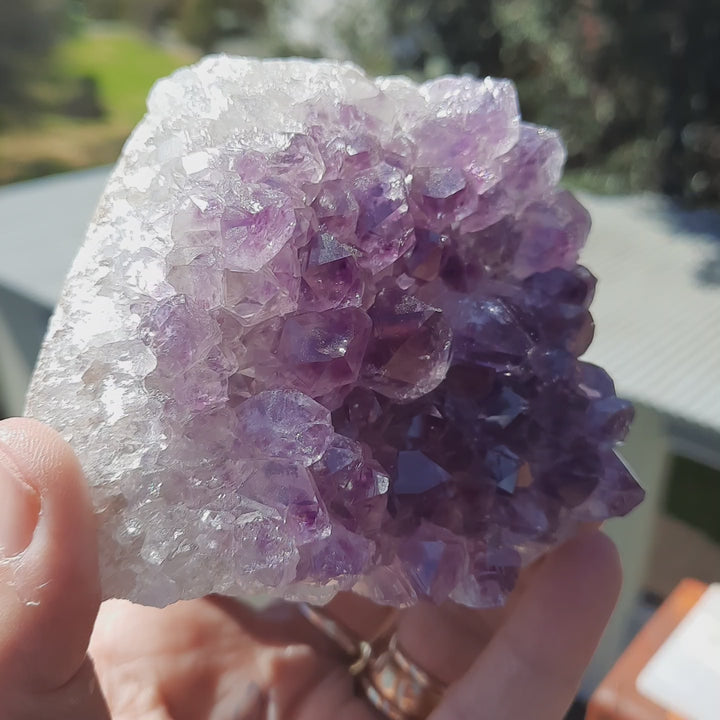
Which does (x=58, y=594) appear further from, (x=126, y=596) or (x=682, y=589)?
(x=682, y=589)

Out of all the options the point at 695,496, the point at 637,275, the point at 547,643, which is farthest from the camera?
the point at 695,496

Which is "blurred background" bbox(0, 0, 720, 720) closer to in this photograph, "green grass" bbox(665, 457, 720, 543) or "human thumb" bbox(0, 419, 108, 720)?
"green grass" bbox(665, 457, 720, 543)

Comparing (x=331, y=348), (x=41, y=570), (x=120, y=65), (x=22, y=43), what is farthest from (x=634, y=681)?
(x=120, y=65)

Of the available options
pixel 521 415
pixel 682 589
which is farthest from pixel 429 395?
pixel 682 589

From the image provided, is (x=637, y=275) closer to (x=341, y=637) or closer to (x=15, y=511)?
(x=341, y=637)

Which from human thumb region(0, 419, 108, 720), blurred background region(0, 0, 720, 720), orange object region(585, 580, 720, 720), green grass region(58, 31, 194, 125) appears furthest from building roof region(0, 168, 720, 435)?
green grass region(58, 31, 194, 125)

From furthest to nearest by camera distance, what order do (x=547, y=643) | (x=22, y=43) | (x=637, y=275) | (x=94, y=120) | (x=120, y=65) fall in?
(x=120, y=65), (x=94, y=120), (x=22, y=43), (x=637, y=275), (x=547, y=643)

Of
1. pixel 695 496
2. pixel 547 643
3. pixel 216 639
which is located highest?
pixel 547 643
